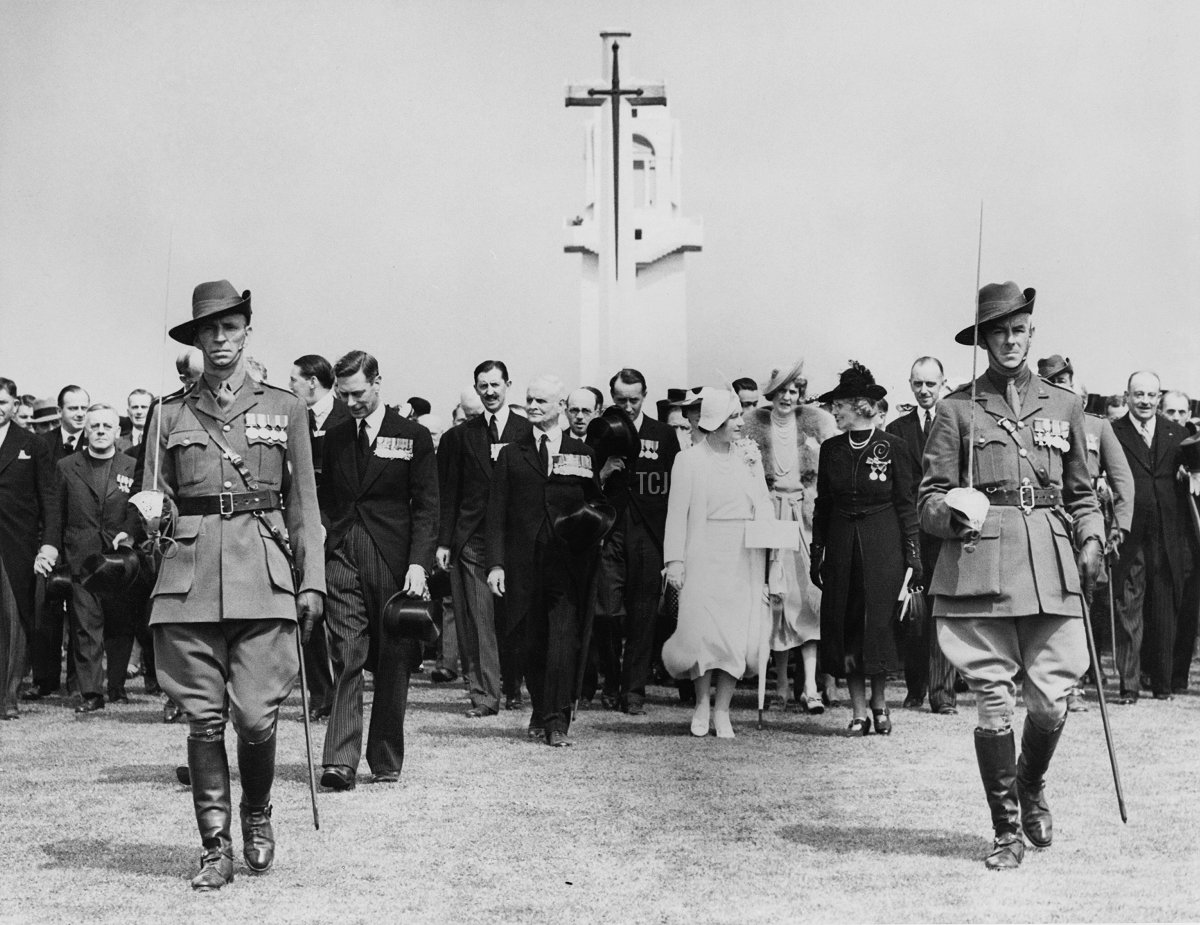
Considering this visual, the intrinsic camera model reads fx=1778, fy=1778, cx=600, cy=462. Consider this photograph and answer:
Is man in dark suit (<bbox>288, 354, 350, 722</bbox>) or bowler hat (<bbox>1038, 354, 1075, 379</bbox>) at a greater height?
bowler hat (<bbox>1038, 354, 1075, 379</bbox>)

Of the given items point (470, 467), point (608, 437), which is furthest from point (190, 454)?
point (470, 467)

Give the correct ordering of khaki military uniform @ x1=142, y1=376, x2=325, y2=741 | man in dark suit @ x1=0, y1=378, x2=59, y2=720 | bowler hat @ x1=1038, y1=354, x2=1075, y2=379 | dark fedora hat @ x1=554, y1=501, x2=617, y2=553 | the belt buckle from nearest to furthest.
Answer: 1. khaki military uniform @ x1=142, y1=376, x2=325, y2=741
2. the belt buckle
3. dark fedora hat @ x1=554, y1=501, x2=617, y2=553
4. man in dark suit @ x1=0, y1=378, x2=59, y2=720
5. bowler hat @ x1=1038, y1=354, x2=1075, y2=379

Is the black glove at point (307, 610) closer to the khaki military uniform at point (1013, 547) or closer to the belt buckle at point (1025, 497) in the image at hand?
the khaki military uniform at point (1013, 547)

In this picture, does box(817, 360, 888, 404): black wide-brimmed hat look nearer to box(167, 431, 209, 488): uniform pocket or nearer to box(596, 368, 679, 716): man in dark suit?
box(596, 368, 679, 716): man in dark suit

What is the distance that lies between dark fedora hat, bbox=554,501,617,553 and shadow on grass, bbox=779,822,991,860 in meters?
3.15

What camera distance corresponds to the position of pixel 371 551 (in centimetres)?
872

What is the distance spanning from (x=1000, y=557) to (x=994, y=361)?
87cm

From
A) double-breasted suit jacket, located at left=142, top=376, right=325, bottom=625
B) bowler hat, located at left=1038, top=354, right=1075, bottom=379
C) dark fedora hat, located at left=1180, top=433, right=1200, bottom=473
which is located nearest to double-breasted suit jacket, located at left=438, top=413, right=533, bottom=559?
bowler hat, located at left=1038, top=354, right=1075, bottom=379

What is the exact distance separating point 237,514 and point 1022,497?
120 inches

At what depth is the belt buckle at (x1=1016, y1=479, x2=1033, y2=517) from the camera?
695 centimetres

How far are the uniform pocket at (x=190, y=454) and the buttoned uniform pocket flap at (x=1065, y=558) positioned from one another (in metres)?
3.29

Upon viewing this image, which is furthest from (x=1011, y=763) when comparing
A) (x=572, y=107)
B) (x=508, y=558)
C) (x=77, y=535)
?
(x=572, y=107)

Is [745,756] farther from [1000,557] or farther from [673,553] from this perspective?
[1000,557]

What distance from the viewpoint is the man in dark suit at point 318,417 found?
10031 millimetres
